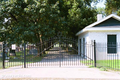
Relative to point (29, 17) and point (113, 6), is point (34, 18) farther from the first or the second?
point (113, 6)

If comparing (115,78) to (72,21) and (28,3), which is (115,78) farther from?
(72,21)

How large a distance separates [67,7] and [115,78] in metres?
15.6

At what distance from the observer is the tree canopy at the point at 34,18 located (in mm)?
15328

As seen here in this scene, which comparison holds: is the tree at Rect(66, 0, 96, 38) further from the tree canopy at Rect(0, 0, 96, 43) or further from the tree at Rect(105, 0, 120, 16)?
the tree at Rect(105, 0, 120, 16)

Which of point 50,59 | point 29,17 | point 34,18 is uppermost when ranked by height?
point 29,17

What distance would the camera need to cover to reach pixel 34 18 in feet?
51.9

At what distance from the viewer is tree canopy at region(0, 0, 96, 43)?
1533 centimetres

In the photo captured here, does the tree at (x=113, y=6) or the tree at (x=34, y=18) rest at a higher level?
the tree at (x=113, y=6)

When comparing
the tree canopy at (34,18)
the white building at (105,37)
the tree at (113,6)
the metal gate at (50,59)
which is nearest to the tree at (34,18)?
the tree canopy at (34,18)

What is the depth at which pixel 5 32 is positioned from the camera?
17.7 meters

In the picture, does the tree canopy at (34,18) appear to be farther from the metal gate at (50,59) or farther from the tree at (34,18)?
the metal gate at (50,59)

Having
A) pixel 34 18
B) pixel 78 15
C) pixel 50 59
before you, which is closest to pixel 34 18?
pixel 34 18

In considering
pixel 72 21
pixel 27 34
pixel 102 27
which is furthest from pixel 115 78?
pixel 72 21

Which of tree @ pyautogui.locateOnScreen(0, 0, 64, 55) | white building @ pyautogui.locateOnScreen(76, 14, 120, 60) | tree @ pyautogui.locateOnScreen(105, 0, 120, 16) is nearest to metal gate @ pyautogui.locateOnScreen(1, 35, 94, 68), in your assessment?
white building @ pyautogui.locateOnScreen(76, 14, 120, 60)
